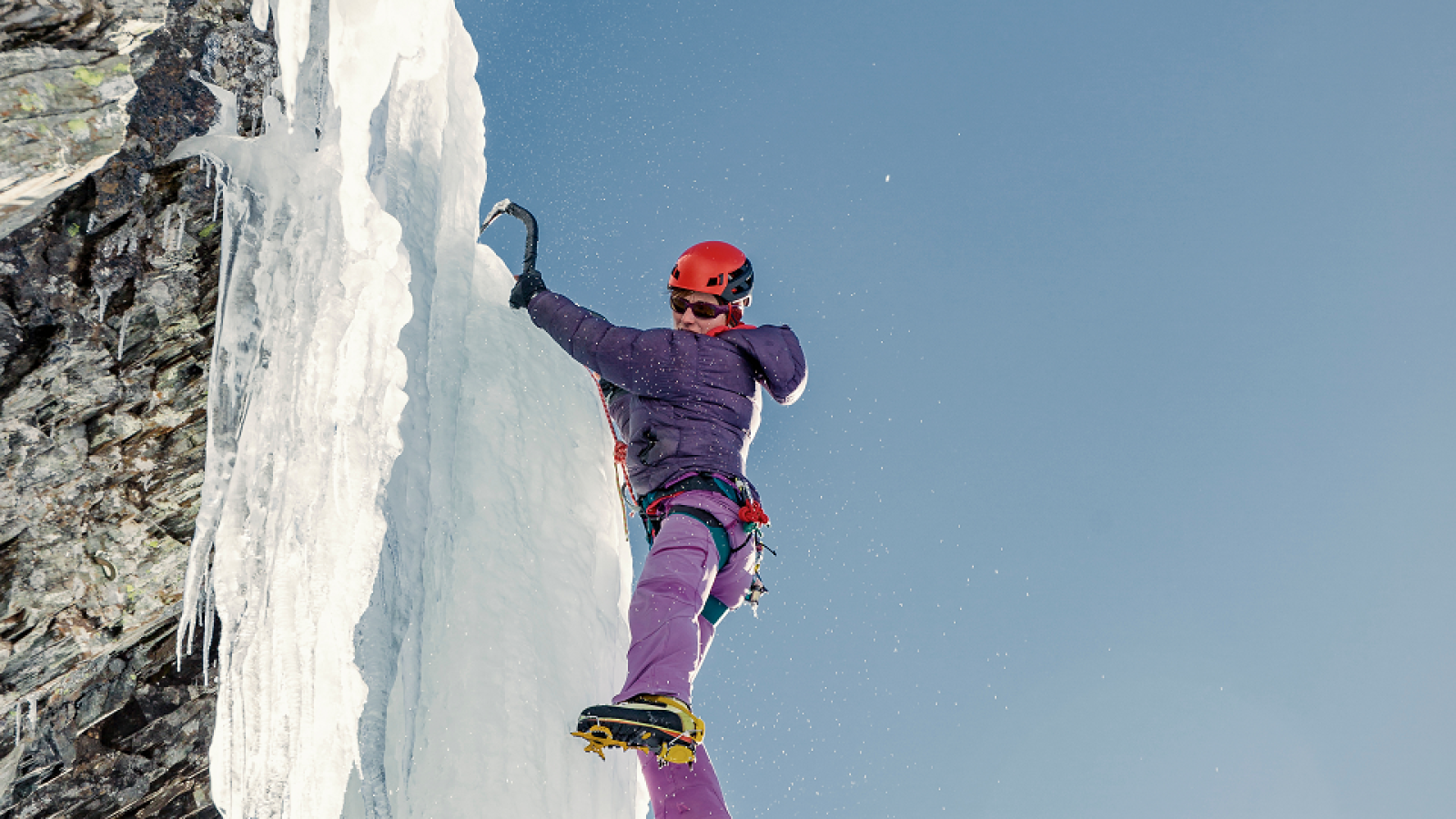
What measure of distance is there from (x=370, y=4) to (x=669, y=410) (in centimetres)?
190

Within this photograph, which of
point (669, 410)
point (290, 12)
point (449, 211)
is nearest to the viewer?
point (290, 12)

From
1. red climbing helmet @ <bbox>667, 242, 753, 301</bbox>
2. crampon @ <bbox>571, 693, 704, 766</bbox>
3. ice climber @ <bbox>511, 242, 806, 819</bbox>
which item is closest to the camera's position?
crampon @ <bbox>571, 693, 704, 766</bbox>

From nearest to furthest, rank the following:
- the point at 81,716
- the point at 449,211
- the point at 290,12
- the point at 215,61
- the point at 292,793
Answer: the point at 215,61, the point at 290,12, the point at 292,793, the point at 81,716, the point at 449,211

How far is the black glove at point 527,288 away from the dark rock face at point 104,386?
1.28m

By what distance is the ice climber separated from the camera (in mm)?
3068

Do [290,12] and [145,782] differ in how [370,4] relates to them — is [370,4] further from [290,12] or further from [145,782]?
[145,782]

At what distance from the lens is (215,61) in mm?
2730

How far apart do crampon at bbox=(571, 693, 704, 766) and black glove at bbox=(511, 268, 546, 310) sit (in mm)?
1883

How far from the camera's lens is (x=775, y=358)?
3762 mm

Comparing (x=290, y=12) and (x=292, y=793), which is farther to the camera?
(x=292, y=793)

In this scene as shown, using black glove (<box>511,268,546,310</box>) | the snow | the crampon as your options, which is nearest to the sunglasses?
black glove (<box>511,268,546,310</box>)

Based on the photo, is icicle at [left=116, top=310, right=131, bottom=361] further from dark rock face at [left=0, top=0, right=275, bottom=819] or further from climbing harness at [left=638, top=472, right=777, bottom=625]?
climbing harness at [left=638, top=472, right=777, bottom=625]

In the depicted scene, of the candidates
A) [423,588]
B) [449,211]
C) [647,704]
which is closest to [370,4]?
[449,211]

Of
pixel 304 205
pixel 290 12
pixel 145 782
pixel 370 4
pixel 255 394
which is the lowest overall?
pixel 145 782
